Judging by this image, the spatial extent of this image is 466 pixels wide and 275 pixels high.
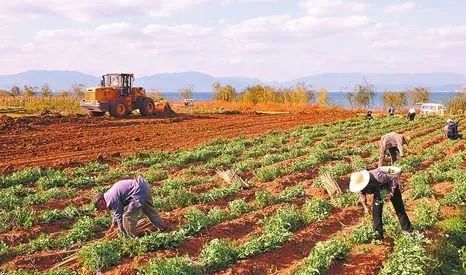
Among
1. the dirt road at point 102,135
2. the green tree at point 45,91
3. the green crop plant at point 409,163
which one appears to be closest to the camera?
the green crop plant at point 409,163

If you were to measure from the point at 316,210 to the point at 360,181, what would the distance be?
226 cm

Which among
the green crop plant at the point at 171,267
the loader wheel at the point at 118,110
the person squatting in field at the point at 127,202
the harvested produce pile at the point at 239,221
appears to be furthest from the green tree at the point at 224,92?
the green crop plant at the point at 171,267

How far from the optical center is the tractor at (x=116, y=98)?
32.0 meters

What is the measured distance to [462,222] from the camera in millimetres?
10570

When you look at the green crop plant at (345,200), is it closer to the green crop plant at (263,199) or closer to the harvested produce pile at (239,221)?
the harvested produce pile at (239,221)

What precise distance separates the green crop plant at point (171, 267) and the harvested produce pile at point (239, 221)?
0.07 ft

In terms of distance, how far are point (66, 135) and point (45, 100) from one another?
2178 cm

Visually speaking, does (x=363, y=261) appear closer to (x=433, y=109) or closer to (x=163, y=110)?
(x=163, y=110)

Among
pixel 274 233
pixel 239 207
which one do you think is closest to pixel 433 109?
pixel 239 207

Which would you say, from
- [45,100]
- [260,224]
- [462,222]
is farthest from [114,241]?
[45,100]

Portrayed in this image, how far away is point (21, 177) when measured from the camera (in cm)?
1544

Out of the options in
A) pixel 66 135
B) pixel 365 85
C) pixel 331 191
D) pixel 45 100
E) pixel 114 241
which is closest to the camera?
pixel 114 241

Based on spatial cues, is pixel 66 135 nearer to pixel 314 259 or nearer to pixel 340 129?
pixel 340 129

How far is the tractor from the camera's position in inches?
1260
